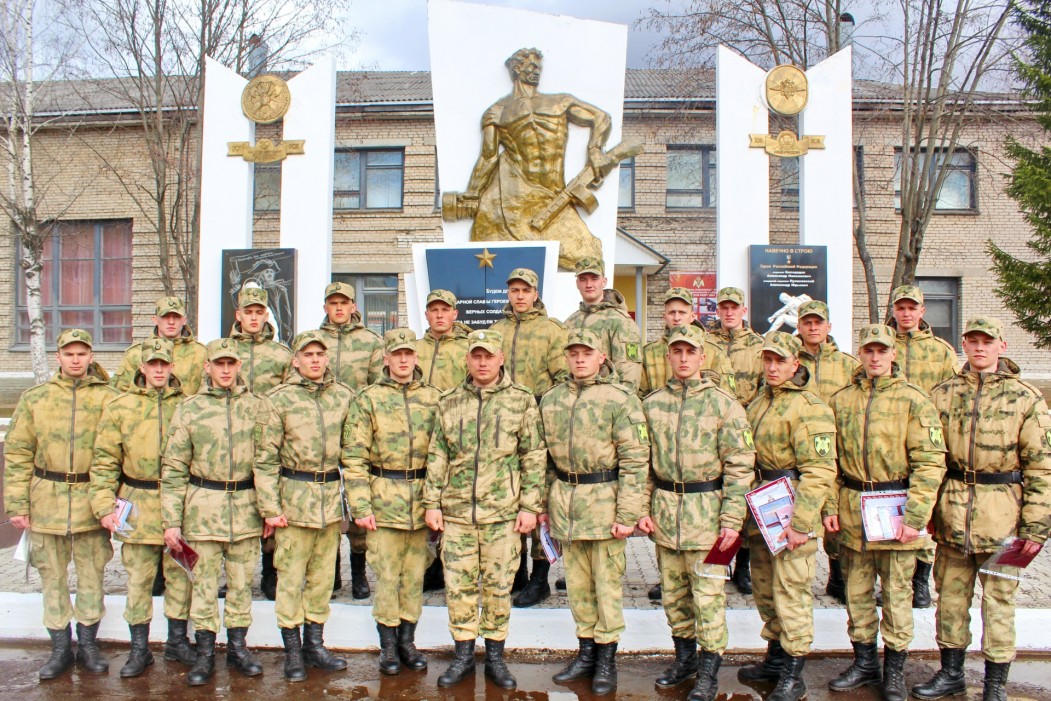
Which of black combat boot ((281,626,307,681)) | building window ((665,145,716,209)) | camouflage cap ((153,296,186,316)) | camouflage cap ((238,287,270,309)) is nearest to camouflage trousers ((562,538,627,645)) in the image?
black combat boot ((281,626,307,681))

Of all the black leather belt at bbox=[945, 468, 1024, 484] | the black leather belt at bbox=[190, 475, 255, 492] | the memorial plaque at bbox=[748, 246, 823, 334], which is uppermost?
the memorial plaque at bbox=[748, 246, 823, 334]

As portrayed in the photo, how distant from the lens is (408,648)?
4.38 meters

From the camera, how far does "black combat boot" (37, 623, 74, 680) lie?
4318 millimetres

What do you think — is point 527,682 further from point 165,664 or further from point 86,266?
point 86,266

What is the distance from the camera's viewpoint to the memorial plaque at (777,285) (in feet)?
24.7

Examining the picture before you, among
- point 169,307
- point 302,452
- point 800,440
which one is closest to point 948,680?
point 800,440

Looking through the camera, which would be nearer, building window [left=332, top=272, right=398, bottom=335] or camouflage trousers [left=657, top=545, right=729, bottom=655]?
camouflage trousers [left=657, top=545, right=729, bottom=655]

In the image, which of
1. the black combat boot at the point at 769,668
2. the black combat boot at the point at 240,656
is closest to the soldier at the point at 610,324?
the black combat boot at the point at 769,668

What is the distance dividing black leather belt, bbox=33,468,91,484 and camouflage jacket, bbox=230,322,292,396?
4.39 feet

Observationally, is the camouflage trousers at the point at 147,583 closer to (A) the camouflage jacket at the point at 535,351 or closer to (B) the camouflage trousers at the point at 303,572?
(B) the camouflage trousers at the point at 303,572

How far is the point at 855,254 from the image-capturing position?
1700 cm

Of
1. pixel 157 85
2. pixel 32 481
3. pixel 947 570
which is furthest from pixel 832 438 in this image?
pixel 157 85

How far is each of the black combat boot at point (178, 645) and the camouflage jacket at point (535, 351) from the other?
2.47 metres

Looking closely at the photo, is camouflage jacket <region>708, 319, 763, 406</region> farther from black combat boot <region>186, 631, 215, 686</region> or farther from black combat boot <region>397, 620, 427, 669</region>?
black combat boot <region>186, 631, 215, 686</region>
